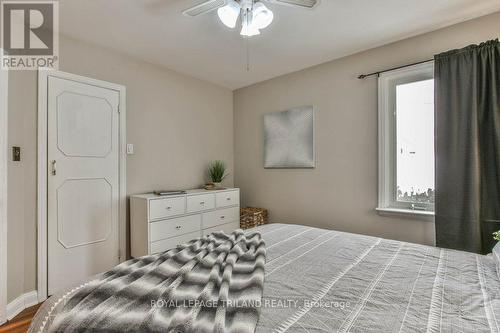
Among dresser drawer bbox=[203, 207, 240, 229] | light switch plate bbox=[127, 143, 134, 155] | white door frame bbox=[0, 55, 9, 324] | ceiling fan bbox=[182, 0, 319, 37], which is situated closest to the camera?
ceiling fan bbox=[182, 0, 319, 37]

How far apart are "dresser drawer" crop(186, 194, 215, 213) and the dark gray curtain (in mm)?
2242

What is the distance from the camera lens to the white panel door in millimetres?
2170

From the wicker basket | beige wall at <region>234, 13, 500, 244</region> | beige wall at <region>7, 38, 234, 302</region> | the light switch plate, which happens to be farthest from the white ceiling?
the wicker basket

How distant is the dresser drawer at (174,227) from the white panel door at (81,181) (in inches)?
18.2

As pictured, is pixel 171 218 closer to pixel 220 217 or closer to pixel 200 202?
pixel 200 202

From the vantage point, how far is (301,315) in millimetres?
849

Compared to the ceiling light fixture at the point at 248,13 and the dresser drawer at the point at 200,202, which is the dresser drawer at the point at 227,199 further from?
the ceiling light fixture at the point at 248,13

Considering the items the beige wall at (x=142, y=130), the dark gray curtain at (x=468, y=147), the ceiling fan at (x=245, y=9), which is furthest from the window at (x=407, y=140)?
the beige wall at (x=142, y=130)

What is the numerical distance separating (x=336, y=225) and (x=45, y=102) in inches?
121

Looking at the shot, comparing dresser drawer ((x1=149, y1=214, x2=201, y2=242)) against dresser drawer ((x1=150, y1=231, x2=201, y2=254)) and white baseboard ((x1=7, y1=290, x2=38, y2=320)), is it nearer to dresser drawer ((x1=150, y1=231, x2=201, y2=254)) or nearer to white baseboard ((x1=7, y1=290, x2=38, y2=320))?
dresser drawer ((x1=150, y1=231, x2=201, y2=254))

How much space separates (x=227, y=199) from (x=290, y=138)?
44.6 inches

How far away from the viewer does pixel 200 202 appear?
2.88 metres

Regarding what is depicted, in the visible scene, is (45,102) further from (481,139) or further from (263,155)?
(481,139)

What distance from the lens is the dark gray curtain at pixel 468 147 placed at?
6.06 ft
